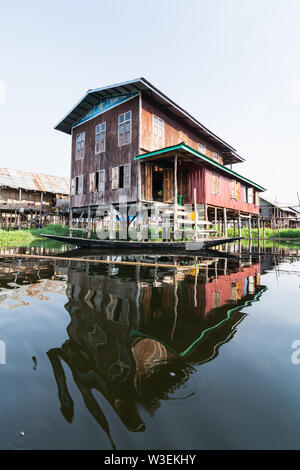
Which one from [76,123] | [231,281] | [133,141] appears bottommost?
[231,281]

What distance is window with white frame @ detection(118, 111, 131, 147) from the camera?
1423 cm

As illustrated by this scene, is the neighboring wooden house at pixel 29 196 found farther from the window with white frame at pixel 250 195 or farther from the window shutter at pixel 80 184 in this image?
the window with white frame at pixel 250 195

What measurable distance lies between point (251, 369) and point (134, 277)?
388 centimetres

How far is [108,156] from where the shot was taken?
15.5 metres

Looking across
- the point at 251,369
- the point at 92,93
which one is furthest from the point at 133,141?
the point at 251,369

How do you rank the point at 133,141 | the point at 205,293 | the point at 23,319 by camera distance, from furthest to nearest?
the point at 133,141 < the point at 205,293 < the point at 23,319

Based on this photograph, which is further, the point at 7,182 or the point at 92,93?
the point at 7,182

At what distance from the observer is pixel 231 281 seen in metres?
5.06

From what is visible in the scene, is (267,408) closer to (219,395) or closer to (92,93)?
(219,395)

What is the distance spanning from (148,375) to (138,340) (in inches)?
21.1

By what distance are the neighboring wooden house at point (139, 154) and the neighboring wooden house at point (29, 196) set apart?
1153 centimetres

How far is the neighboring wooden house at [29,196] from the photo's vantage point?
28.4 m

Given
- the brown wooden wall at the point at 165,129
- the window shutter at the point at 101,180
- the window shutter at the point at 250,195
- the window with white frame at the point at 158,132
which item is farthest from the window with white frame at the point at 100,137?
the window shutter at the point at 250,195

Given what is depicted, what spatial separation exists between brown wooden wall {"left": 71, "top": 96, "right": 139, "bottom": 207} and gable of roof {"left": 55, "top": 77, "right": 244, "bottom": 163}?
29.8 inches
